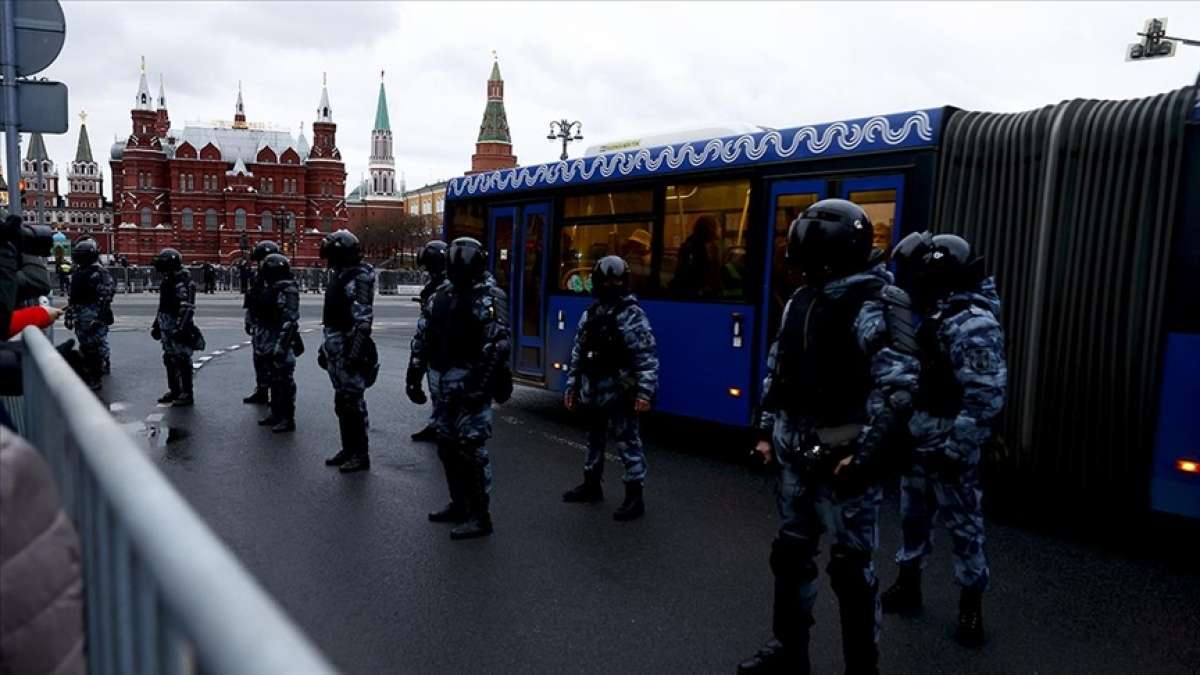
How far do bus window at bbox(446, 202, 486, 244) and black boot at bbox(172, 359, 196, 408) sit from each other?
367 centimetres

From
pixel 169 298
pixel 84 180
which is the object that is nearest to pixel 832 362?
pixel 169 298

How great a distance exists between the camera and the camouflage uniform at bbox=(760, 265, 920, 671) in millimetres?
3477

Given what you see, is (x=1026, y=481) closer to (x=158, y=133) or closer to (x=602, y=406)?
(x=602, y=406)

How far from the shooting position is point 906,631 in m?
4.41

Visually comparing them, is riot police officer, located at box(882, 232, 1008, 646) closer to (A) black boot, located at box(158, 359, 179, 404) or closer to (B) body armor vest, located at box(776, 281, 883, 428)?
(B) body armor vest, located at box(776, 281, 883, 428)

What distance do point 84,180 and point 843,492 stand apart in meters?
168

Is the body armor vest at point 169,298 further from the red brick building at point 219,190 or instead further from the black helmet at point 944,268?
the red brick building at point 219,190

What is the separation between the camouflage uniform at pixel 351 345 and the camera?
764cm

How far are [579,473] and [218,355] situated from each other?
36.1 ft

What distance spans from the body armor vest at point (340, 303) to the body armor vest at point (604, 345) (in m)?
2.31

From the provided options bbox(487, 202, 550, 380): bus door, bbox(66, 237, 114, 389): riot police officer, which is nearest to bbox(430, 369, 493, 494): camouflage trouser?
bbox(487, 202, 550, 380): bus door

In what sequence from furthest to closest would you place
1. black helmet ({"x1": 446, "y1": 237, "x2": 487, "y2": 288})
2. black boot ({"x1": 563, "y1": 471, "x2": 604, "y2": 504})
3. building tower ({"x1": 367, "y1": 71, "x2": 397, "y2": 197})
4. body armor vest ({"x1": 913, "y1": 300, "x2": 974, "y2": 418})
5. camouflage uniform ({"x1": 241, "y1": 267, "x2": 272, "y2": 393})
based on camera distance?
building tower ({"x1": 367, "y1": 71, "x2": 397, "y2": 197}), camouflage uniform ({"x1": 241, "y1": 267, "x2": 272, "y2": 393}), black boot ({"x1": 563, "y1": 471, "x2": 604, "y2": 504}), black helmet ({"x1": 446, "y1": 237, "x2": 487, "y2": 288}), body armor vest ({"x1": 913, "y1": 300, "x2": 974, "y2": 418})

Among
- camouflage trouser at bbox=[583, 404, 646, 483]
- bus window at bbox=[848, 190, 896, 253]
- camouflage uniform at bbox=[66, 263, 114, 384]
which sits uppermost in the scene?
bus window at bbox=[848, 190, 896, 253]

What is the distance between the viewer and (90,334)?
458 inches
